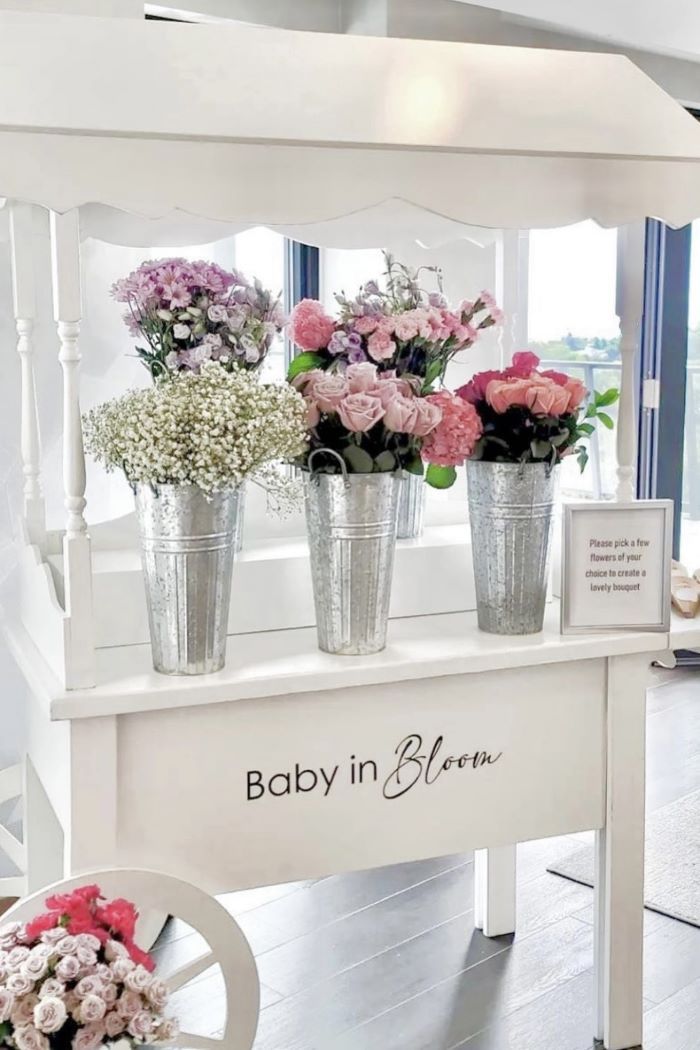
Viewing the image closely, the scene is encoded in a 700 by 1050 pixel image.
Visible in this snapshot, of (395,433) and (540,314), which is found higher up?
(540,314)

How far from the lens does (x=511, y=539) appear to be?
1.84 meters

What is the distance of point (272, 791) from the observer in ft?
5.55

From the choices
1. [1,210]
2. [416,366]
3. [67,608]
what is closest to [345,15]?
[1,210]

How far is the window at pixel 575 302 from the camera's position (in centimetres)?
432

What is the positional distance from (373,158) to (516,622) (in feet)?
2.43

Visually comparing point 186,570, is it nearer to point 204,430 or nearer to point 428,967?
point 204,430

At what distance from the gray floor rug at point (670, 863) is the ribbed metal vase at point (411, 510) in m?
1.01

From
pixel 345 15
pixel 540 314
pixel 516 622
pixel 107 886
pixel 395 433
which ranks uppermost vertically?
pixel 345 15

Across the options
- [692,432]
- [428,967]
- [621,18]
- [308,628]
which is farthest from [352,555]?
[692,432]

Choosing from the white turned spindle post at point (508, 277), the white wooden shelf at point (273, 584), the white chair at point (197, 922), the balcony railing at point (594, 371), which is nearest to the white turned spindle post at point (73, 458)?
the white wooden shelf at point (273, 584)

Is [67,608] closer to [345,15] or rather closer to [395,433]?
[395,433]

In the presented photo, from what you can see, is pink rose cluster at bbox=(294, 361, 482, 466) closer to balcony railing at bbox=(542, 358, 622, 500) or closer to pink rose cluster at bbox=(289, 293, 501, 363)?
pink rose cluster at bbox=(289, 293, 501, 363)

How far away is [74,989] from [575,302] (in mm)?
3570

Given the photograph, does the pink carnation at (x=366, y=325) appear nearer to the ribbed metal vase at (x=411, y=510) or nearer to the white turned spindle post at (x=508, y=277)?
the ribbed metal vase at (x=411, y=510)
